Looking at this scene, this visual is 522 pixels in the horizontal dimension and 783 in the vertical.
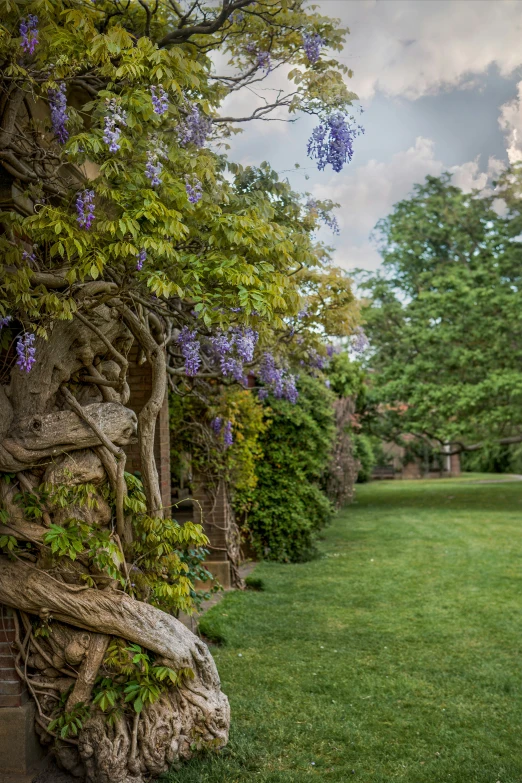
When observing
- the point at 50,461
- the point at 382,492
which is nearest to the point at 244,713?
the point at 50,461

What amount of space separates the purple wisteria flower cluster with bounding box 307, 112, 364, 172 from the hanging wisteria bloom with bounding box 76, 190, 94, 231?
2.34 metres

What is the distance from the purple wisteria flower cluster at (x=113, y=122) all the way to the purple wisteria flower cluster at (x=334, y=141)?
6.90 ft

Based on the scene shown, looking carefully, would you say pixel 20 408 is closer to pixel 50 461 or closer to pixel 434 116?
pixel 50 461

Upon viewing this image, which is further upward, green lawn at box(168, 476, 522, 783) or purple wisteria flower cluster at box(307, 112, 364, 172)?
purple wisteria flower cluster at box(307, 112, 364, 172)

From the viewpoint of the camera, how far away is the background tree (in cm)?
418

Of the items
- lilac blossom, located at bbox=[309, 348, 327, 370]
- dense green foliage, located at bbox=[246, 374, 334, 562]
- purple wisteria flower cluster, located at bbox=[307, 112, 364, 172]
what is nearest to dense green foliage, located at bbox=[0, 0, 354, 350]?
purple wisteria flower cluster, located at bbox=[307, 112, 364, 172]

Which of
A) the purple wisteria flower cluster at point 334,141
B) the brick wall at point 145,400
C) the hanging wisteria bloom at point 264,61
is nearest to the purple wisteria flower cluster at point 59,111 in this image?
the purple wisteria flower cluster at point 334,141

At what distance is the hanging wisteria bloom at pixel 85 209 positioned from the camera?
4164 millimetres

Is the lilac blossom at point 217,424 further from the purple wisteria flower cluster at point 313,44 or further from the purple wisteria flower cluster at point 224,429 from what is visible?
the purple wisteria flower cluster at point 313,44

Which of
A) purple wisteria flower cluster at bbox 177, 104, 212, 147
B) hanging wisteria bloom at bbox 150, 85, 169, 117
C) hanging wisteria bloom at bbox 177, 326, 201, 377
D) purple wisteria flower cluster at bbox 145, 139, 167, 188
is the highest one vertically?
purple wisteria flower cluster at bbox 177, 104, 212, 147

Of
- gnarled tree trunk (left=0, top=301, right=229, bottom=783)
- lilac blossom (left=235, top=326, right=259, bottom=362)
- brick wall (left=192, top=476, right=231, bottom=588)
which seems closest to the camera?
gnarled tree trunk (left=0, top=301, right=229, bottom=783)

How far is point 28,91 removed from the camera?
169 inches

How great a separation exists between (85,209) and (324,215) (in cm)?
385

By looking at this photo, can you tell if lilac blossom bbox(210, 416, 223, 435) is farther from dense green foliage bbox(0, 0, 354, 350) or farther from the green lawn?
dense green foliage bbox(0, 0, 354, 350)
